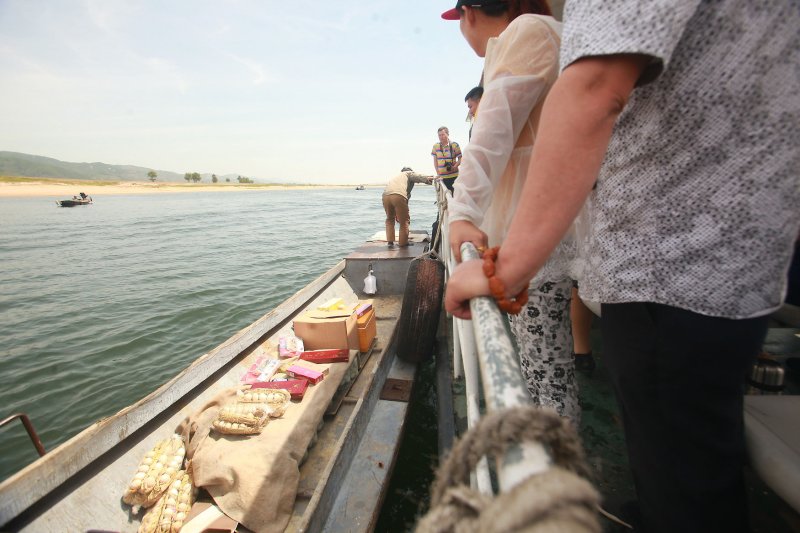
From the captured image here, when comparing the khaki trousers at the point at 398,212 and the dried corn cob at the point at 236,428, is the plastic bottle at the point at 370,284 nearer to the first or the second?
the khaki trousers at the point at 398,212

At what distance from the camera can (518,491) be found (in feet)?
1.14

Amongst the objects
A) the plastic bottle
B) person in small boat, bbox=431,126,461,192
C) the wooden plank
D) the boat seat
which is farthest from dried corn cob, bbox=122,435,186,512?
person in small boat, bbox=431,126,461,192

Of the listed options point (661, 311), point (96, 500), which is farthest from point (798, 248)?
point (96, 500)

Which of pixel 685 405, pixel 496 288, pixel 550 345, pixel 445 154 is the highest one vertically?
pixel 445 154

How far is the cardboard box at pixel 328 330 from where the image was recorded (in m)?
3.48

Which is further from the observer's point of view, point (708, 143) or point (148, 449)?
point (148, 449)

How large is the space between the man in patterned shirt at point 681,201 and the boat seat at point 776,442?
0.38m

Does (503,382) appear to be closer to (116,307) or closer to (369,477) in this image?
(369,477)

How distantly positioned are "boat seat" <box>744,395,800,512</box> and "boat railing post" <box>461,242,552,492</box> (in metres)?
1.12

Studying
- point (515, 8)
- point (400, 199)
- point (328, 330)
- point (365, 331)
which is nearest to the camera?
point (515, 8)

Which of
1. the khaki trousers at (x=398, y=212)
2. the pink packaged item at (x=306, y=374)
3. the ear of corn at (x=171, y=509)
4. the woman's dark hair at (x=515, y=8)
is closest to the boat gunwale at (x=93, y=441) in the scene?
the ear of corn at (x=171, y=509)

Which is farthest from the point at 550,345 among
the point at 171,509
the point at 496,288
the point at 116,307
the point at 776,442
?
the point at 116,307

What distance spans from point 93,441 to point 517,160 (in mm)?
2925

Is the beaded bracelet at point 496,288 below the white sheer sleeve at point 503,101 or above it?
below
